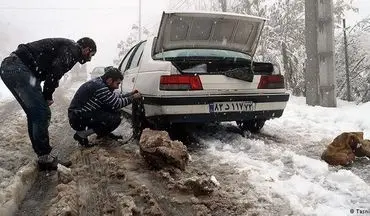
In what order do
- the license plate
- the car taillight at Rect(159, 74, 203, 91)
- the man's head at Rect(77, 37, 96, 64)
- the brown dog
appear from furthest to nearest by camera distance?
the license plate
the car taillight at Rect(159, 74, 203, 91)
the man's head at Rect(77, 37, 96, 64)
the brown dog

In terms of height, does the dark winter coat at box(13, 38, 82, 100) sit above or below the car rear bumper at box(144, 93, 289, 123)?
above

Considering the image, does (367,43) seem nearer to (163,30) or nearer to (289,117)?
(289,117)

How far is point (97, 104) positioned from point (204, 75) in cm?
158

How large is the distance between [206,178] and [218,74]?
5.57 ft

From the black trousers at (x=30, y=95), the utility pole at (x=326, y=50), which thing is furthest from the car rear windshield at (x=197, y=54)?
the utility pole at (x=326, y=50)

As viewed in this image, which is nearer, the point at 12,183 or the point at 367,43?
the point at 12,183

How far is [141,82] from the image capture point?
5.02 metres

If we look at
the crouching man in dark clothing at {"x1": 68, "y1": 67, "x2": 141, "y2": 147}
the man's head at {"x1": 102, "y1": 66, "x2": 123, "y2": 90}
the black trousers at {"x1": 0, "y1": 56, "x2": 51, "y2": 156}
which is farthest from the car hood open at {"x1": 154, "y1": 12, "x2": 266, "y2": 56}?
the black trousers at {"x1": 0, "y1": 56, "x2": 51, "y2": 156}

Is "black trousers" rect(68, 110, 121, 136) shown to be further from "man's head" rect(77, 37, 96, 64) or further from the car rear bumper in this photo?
"man's head" rect(77, 37, 96, 64)

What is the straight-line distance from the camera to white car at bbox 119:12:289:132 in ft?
14.6

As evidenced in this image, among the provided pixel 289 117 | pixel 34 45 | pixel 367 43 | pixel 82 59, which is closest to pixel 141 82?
pixel 82 59

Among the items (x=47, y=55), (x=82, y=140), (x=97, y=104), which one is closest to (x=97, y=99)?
(x=97, y=104)

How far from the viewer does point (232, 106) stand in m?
4.68

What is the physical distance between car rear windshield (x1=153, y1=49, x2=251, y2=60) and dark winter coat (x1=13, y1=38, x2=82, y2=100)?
1.26m
